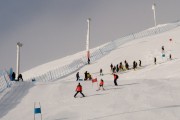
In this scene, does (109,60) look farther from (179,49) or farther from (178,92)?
(178,92)

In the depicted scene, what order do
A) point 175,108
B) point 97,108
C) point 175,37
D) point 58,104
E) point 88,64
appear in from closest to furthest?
1. point 175,108
2. point 97,108
3. point 58,104
4. point 88,64
5. point 175,37

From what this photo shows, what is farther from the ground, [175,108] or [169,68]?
[169,68]

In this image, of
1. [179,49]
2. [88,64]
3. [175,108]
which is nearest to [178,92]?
[175,108]

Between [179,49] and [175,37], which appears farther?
[175,37]

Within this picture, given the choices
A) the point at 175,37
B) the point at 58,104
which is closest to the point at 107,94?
the point at 58,104

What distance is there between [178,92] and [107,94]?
4.90 m

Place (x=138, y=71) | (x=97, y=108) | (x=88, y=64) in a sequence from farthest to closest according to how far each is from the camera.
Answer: (x=88, y=64)
(x=138, y=71)
(x=97, y=108)

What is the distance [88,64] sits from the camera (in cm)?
5278

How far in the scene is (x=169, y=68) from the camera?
38469 millimetres

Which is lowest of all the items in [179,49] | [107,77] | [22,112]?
[22,112]

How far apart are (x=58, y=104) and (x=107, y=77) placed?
1597 cm

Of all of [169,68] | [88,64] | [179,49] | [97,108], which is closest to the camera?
[97,108]

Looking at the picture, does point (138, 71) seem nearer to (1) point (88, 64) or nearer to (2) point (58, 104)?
(1) point (88, 64)

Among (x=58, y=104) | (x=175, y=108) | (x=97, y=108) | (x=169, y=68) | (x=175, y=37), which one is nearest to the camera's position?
(x=175, y=108)
